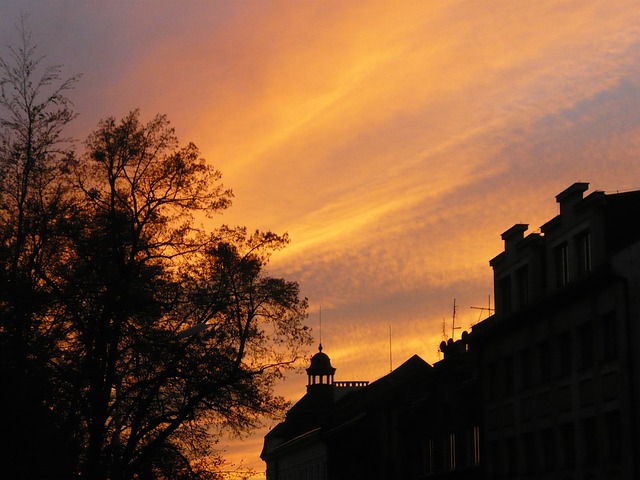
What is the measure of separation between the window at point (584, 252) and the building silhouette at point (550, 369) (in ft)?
0.15

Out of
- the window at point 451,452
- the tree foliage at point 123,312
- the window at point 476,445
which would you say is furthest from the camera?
the window at point 451,452

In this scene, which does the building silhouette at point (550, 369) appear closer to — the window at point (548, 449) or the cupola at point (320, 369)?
the window at point (548, 449)

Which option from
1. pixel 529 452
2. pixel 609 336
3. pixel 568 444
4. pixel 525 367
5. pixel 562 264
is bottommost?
pixel 568 444

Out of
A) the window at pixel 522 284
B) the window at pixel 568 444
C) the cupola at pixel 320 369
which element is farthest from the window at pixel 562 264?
the cupola at pixel 320 369

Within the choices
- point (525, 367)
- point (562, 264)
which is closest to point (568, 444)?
point (525, 367)

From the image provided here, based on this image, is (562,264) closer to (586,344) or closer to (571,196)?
(571,196)

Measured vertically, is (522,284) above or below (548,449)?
above

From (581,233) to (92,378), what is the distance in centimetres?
1918

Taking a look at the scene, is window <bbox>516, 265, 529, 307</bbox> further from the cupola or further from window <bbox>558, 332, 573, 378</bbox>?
the cupola

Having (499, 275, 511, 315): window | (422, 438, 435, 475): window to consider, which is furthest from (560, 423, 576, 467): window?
(422, 438, 435, 475): window

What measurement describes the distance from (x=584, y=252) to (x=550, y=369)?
5647 mm

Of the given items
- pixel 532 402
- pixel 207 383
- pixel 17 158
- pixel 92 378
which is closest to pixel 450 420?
pixel 532 402

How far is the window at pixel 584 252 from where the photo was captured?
146ft

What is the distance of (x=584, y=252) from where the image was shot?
4509cm
